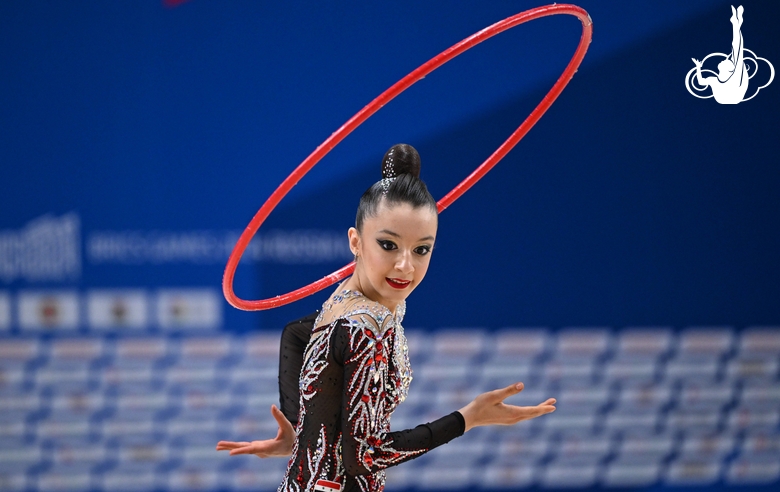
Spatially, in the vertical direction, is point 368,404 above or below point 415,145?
below

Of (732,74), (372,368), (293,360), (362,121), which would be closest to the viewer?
(372,368)

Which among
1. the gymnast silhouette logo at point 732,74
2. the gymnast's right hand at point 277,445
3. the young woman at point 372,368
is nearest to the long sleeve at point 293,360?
the gymnast's right hand at point 277,445

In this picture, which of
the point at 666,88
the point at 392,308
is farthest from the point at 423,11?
the point at 392,308

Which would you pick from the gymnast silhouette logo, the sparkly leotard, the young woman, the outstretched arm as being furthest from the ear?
the gymnast silhouette logo

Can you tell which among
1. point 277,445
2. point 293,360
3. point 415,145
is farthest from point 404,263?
point 415,145

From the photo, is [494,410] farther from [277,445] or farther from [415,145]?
[415,145]

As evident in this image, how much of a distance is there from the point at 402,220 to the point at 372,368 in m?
0.33

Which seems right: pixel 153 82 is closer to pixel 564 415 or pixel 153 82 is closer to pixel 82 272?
pixel 82 272

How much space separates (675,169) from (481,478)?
5.77 feet

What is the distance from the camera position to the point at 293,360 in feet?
7.02

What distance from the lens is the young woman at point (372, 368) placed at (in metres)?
1.75

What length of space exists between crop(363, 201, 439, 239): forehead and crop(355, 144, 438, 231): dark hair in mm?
11

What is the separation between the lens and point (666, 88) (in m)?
3.94

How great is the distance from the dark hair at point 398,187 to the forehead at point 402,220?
1cm
